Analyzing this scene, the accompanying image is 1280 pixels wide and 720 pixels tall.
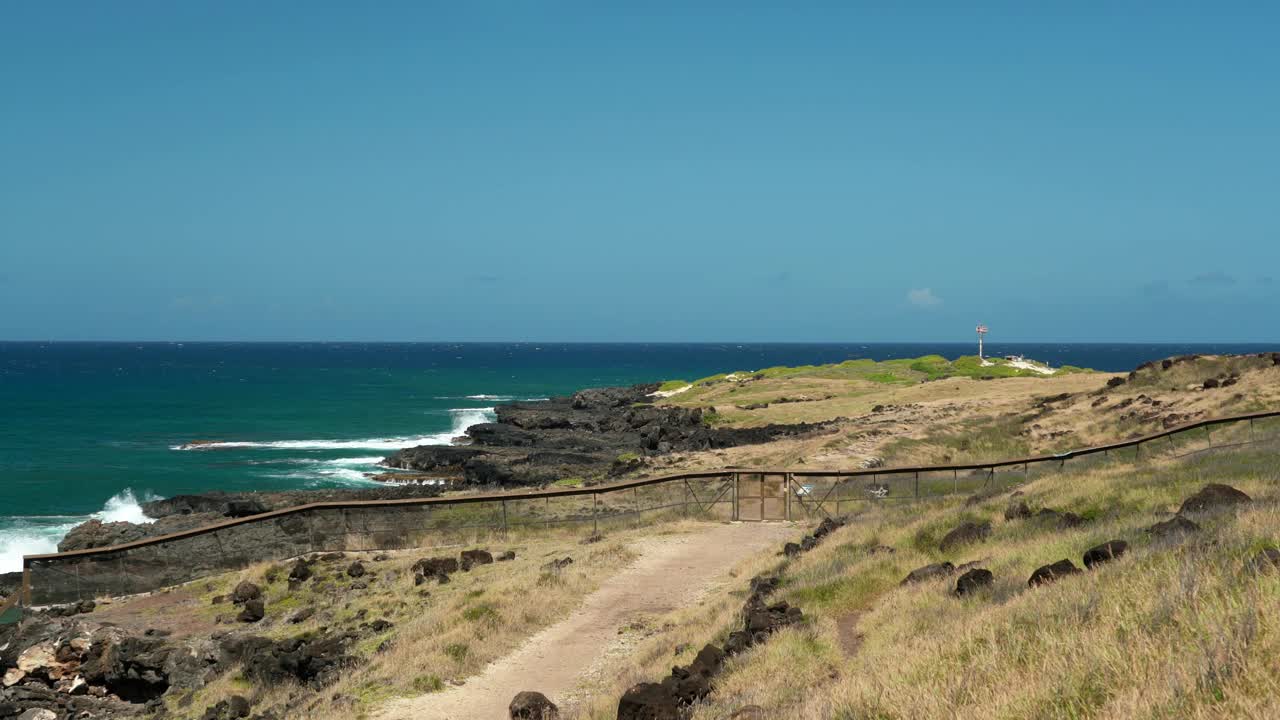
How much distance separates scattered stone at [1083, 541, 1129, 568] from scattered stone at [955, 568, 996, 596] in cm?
119

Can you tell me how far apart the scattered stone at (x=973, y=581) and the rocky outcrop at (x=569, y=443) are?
34.3 meters

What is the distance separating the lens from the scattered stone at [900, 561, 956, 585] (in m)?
13.7

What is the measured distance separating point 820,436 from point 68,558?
111ft

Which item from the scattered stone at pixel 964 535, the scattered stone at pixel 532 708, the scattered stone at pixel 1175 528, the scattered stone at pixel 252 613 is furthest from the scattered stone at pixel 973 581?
the scattered stone at pixel 252 613

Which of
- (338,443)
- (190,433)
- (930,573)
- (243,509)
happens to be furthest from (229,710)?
(190,433)

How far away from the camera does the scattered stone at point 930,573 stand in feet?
44.8

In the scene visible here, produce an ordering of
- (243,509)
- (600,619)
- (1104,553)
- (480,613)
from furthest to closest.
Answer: (243,509), (600,619), (480,613), (1104,553)

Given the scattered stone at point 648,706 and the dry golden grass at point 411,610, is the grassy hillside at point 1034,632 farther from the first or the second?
the dry golden grass at point 411,610

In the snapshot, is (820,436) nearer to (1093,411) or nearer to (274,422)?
(1093,411)

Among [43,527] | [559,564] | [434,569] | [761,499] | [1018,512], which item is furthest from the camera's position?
[43,527]

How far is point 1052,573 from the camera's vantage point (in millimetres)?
10828

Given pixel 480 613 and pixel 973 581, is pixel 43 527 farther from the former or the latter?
pixel 973 581

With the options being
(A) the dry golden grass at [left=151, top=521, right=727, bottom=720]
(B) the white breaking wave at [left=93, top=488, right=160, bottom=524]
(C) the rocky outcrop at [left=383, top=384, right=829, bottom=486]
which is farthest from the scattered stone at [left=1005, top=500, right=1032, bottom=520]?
(B) the white breaking wave at [left=93, top=488, right=160, bottom=524]

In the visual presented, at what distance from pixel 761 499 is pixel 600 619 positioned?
10.9 m
